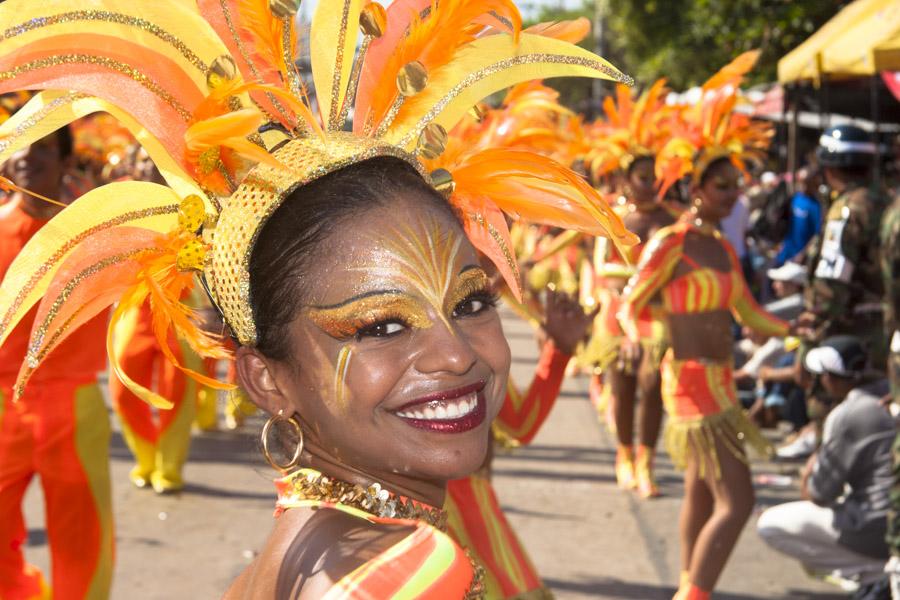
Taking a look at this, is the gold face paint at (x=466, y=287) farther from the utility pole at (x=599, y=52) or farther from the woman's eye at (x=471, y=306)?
the utility pole at (x=599, y=52)

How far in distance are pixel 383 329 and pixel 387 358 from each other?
46 millimetres

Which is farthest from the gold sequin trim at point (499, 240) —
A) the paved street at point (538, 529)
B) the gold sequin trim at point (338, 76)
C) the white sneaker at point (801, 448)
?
the white sneaker at point (801, 448)

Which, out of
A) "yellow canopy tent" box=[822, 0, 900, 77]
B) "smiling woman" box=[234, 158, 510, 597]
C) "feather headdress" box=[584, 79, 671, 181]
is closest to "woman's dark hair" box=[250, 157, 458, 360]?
"smiling woman" box=[234, 158, 510, 597]

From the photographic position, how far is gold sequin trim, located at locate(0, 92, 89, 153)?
177 cm

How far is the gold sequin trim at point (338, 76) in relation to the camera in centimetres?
199

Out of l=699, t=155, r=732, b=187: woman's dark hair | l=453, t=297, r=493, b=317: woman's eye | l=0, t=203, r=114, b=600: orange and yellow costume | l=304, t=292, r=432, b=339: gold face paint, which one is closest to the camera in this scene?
l=304, t=292, r=432, b=339: gold face paint

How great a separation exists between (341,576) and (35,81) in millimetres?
904

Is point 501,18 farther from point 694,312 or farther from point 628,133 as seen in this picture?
point 628,133

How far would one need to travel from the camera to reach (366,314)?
1719mm

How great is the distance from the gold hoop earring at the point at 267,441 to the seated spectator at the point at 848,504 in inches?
144

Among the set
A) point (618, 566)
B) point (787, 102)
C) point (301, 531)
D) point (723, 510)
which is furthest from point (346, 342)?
point (787, 102)

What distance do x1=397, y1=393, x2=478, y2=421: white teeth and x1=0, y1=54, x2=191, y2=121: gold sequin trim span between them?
0.64 metres

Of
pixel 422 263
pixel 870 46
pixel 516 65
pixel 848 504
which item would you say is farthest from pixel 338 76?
pixel 870 46

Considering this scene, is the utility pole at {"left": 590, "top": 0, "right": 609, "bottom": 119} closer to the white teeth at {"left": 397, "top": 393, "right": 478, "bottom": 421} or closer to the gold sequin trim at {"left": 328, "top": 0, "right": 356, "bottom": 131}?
the gold sequin trim at {"left": 328, "top": 0, "right": 356, "bottom": 131}
